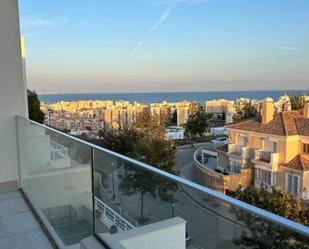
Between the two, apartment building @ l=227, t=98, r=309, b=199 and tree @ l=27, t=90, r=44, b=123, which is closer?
tree @ l=27, t=90, r=44, b=123

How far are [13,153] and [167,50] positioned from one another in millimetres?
30618

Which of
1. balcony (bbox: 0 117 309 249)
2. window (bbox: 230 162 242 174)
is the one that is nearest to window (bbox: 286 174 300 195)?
window (bbox: 230 162 242 174)

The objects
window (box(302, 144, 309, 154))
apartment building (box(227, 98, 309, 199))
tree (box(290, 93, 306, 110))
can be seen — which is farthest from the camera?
tree (box(290, 93, 306, 110))

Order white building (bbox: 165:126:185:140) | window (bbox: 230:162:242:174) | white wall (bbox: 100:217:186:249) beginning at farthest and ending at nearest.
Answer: white building (bbox: 165:126:185:140) → window (bbox: 230:162:242:174) → white wall (bbox: 100:217:186:249)

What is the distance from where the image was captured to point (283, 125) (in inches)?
882

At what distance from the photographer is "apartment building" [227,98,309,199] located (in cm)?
2180

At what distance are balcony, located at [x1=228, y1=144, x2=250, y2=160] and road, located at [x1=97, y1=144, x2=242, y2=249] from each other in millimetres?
23134

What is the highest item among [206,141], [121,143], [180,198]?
[180,198]

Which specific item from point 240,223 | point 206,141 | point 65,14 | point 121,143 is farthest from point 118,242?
point 206,141

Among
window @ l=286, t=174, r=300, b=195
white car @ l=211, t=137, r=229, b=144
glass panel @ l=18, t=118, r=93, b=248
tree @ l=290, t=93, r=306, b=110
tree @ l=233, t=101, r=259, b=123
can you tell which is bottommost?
window @ l=286, t=174, r=300, b=195

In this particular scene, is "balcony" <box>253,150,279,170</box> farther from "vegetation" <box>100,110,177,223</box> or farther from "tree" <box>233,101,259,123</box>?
"tree" <box>233,101,259,123</box>

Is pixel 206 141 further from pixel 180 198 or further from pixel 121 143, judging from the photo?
pixel 180 198

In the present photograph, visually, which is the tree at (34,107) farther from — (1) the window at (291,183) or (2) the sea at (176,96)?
(1) the window at (291,183)

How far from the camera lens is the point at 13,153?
3973 millimetres
